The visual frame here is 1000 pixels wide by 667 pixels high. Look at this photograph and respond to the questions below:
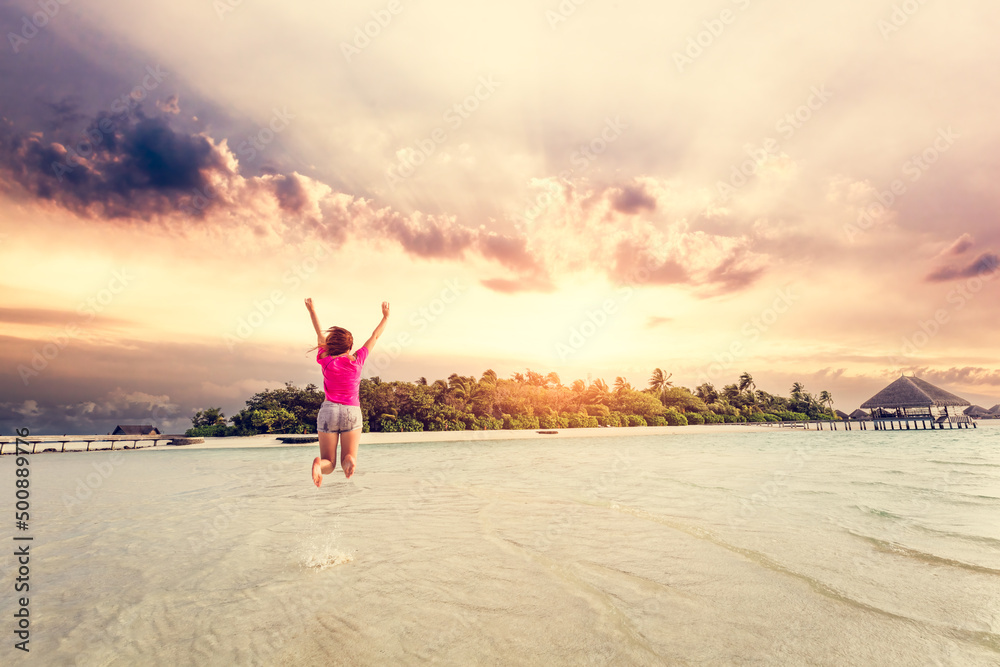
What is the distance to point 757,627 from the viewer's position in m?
4.15

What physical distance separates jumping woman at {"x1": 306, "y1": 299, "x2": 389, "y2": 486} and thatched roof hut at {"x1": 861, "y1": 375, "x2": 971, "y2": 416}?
8488 cm

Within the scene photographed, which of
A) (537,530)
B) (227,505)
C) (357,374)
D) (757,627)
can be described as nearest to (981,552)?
(757,627)

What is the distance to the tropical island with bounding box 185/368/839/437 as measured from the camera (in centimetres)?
4544

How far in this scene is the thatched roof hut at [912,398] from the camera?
63.9 m

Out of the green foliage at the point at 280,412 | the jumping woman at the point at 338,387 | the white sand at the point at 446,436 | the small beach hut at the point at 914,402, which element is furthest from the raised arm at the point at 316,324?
the small beach hut at the point at 914,402

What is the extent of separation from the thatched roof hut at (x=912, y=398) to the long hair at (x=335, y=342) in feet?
279

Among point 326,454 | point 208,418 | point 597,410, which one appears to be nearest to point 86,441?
point 208,418

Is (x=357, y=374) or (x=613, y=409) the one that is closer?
(x=357, y=374)

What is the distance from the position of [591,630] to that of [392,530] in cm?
471

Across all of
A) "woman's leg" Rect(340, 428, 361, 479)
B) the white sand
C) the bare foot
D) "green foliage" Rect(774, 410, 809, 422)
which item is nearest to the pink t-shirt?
"woman's leg" Rect(340, 428, 361, 479)

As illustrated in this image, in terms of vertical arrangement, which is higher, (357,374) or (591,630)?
(357,374)

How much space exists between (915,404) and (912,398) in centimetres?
139

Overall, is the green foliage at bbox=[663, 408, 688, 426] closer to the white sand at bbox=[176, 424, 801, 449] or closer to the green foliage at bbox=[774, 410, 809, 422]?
the white sand at bbox=[176, 424, 801, 449]

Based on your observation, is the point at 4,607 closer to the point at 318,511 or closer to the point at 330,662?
the point at 330,662
